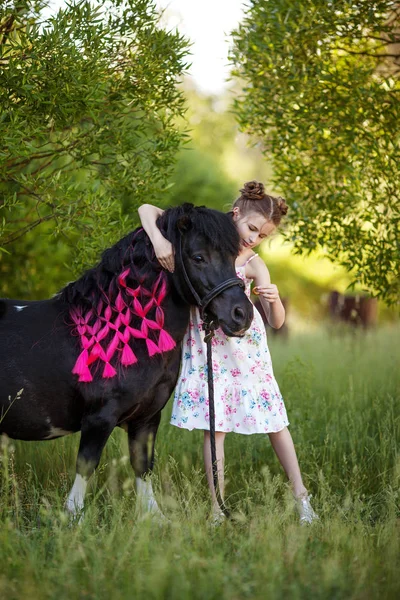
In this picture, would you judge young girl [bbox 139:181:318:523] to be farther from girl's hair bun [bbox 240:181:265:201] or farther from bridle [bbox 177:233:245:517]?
bridle [bbox 177:233:245:517]

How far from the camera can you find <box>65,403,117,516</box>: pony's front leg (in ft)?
10.7

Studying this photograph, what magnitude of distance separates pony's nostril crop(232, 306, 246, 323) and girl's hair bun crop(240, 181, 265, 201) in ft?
2.78

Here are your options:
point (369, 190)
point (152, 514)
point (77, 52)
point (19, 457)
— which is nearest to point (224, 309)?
point (152, 514)

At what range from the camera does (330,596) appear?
240 cm

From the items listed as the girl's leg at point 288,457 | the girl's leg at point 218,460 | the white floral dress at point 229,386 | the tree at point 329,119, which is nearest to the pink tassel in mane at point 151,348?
the white floral dress at point 229,386

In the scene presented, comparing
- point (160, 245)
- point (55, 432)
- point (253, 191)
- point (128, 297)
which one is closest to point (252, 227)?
point (253, 191)

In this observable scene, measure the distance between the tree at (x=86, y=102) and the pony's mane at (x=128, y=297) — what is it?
0.76 metres

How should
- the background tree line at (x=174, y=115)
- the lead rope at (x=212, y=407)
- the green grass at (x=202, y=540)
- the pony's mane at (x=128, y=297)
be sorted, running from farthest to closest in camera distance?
the background tree line at (x=174, y=115) < the lead rope at (x=212, y=407) < the pony's mane at (x=128, y=297) < the green grass at (x=202, y=540)

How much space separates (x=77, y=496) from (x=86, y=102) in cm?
229

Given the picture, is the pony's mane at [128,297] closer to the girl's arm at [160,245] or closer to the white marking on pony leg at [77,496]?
the girl's arm at [160,245]

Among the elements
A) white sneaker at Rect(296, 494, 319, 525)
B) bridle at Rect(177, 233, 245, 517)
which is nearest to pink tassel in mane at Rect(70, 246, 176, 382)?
bridle at Rect(177, 233, 245, 517)

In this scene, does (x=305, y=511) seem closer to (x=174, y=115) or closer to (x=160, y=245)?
(x=160, y=245)

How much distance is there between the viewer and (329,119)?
518 centimetres

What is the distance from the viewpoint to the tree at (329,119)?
16.5 feet
